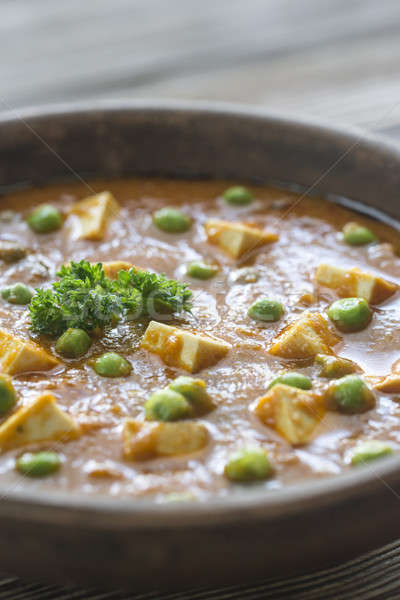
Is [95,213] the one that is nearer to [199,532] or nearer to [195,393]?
[195,393]

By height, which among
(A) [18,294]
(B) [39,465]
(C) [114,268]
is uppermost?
(C) [114,268]

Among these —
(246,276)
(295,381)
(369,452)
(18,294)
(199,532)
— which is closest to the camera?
(199,532)

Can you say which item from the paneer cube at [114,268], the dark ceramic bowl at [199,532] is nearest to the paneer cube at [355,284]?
the paneer cube at [114,268]

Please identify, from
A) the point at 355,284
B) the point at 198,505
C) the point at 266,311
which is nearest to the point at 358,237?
the point at 355,284

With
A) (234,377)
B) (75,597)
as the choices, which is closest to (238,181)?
(234,377)

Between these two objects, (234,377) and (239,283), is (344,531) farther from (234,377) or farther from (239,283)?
(239,283)

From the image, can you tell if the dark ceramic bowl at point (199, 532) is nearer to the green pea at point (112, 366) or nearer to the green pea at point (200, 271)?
the green pea at point (112, 366)

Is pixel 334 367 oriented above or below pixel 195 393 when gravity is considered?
above

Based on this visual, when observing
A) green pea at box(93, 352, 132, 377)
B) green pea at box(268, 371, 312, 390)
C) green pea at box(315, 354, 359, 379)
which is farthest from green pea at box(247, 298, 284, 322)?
green pea at box(93, 352, 132, 377)
